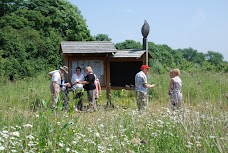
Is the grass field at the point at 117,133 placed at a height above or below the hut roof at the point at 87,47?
below

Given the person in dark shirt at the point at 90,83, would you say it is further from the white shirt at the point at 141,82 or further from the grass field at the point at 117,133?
the grass field at the point at 117,133

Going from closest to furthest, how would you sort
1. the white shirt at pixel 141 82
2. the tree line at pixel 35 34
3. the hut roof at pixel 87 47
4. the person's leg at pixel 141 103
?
the person's leg at pixel 141 103
the white shirt at pixel 141 82
the hut roof at pixel 87 47
the tree line at pixel 35 34

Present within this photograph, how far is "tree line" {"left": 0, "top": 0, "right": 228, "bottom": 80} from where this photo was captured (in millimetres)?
23750

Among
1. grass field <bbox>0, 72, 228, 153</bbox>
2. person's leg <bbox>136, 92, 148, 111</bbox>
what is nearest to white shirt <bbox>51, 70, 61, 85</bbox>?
person's leg <bbox>136, 92, 148, 111</bbox>

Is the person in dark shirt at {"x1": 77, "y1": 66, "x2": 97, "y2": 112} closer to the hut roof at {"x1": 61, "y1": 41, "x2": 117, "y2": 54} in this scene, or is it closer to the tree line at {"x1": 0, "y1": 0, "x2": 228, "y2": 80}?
the hut roof at {"x1": 61, "y1": 41, "x2": 117, "y2": 54}

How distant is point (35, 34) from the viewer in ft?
95.8

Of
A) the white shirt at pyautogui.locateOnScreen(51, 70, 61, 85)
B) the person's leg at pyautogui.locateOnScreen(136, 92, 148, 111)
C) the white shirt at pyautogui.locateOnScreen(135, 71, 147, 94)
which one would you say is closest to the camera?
the person's leg at pyautogui.locateOnScreen(136, 92, 148, 111)

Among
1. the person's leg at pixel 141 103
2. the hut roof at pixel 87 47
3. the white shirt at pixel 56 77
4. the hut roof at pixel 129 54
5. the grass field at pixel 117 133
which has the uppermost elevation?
the hut roof at pixel 87 47

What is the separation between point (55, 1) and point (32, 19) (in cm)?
539

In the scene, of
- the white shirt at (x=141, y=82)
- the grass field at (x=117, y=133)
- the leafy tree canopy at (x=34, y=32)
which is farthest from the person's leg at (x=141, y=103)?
the leafy tree canopy at (x=34, y=32)

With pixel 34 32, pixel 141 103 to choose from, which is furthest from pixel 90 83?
pixel 34 32

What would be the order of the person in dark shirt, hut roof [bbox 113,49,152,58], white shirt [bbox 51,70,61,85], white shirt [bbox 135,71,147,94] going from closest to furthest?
white shirt [bbox 135,71,147,94] → white shirt [bbox 51,70,61,85] → the person in dark shirt → hut roof [bbox 113,49,152,58]

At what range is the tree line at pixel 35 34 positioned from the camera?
23.8 metres

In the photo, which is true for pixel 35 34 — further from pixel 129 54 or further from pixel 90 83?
pixel 90 83
